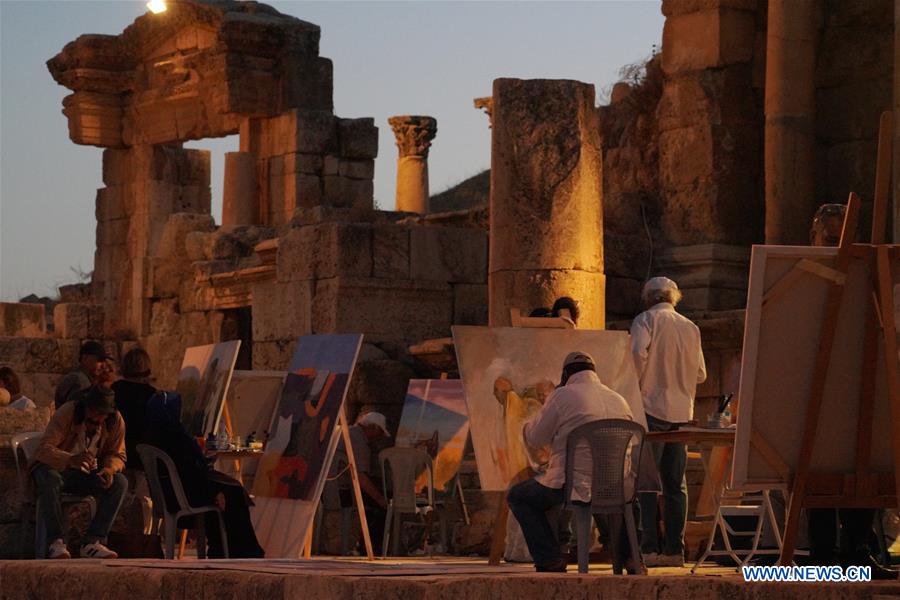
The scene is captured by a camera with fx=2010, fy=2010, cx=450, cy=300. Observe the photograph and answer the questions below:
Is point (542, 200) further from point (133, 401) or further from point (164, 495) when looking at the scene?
point (164, 495)

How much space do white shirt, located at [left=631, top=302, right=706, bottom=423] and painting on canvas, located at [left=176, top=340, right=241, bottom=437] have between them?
303 cm

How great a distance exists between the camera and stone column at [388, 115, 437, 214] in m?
36.3

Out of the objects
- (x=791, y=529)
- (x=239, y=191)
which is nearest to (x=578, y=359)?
(x=791, y=529)

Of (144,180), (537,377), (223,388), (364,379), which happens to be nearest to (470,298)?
(364,379)

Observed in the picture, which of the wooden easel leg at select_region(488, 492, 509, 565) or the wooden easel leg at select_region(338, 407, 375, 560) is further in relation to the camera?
the wooden easel leg at select_region(338, 407, 375, 560)

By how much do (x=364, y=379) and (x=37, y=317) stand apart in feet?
41.0

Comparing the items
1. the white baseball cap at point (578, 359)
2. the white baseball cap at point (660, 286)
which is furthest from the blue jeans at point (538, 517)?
the white baseball cap at point (660, 286)

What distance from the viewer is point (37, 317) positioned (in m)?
29.6

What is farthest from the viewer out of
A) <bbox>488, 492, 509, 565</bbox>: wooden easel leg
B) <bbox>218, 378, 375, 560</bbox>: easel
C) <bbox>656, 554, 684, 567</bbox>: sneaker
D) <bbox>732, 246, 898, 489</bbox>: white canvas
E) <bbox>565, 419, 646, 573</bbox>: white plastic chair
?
<bbox>218, 378, 375, 560</bbox>: easel

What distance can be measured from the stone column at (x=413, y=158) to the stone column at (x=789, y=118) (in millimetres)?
17740

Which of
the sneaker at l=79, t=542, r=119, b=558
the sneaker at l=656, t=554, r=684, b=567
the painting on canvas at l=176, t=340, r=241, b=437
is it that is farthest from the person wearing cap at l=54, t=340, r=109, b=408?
the sneaker at l=656, t=554, r=684, b=567

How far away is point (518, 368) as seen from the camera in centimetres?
1129

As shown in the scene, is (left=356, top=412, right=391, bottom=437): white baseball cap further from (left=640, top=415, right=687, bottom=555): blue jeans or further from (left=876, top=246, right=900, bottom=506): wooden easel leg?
(left=876, top=246, right=900, bottom=506): wooden easel leg

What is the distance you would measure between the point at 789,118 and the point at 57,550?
9.56 metres
